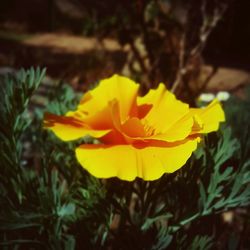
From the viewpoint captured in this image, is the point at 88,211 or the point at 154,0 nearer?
the point at 88,211

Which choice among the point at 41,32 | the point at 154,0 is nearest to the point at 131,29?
the point at 154,0

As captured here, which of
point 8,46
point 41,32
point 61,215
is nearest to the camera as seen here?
point 61,215

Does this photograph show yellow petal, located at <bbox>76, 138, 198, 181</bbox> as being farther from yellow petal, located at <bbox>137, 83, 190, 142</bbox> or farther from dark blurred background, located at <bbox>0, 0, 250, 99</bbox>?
dark blurred background, located at <bbox>0, 0, 250, 99</bbox>

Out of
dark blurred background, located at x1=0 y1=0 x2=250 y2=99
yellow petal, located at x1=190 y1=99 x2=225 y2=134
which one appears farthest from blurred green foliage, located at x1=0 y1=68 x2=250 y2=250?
dark blurred background, located at x1=0 y1=0 x2=250 y2=99

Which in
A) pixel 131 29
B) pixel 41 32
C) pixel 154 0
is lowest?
pixel 41 32

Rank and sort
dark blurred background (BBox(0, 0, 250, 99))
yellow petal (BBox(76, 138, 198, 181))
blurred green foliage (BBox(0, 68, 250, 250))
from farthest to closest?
1. dark blurred background (BBox(0, 0, 250, 99))
2. blurred green foliage (BBox(0, 68, 250, 250))
3. yellow petal (BBox(76, 138, 198, 181))

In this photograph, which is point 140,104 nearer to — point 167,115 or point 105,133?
point 167,115
